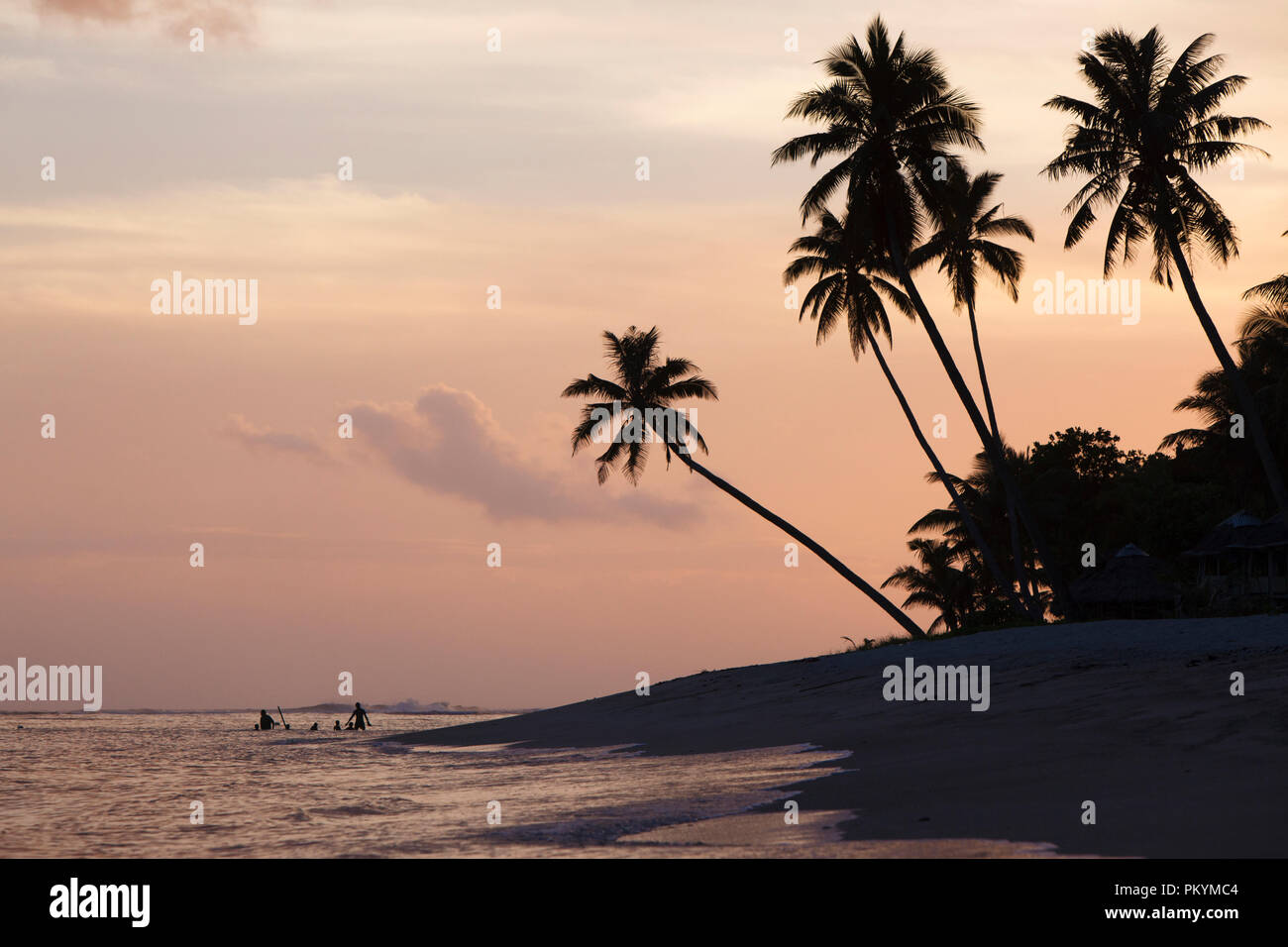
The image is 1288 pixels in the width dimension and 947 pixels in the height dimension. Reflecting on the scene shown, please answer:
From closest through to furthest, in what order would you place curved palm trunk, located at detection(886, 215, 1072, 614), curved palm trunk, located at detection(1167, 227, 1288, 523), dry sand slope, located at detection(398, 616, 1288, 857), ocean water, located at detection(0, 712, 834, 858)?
dry sand slope, located at detection(398, 616, 1288, 857), ocean water, located at detection(0, 712, 834, 858), curved palm trunk, located at detection(1167, 227, 1288, 523), curved palm trunk, located at detection(886, 215, 1072, 614)

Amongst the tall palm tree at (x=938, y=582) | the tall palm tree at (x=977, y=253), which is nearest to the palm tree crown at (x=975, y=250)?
the tall palm tree at (x=977, y=253)

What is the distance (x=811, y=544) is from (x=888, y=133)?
13.6 meters

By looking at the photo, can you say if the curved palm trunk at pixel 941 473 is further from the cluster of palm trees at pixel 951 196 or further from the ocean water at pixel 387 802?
the ocean water at pixel 387 802

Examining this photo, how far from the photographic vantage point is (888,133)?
34.8 meters

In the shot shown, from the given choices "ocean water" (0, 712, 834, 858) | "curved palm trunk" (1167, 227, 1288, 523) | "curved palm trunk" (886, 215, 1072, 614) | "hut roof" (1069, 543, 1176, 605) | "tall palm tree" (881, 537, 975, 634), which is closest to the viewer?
"ocean water" (0, 712, 834, 858)

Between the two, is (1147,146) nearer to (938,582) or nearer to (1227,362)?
(1227,362)

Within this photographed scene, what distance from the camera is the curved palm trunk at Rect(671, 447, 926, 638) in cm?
3916

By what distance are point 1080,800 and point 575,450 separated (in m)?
34.6

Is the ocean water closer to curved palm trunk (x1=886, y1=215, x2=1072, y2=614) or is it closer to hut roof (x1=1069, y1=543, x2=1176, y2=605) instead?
curved palm trunk (x1=886, y1=215, x2=1072, y2=614)

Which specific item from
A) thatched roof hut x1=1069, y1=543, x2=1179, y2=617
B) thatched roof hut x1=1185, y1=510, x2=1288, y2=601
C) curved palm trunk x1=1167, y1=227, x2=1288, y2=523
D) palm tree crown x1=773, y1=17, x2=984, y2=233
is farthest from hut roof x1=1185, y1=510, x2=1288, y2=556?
palm tree crown x1=773, y1=17, x2=984, y2=233

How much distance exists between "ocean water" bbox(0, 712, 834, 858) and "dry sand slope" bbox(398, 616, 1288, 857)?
4.74ft

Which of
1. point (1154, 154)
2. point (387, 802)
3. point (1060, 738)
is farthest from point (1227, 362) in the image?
point (387, 802)

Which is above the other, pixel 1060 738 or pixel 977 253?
pixel 977 253
